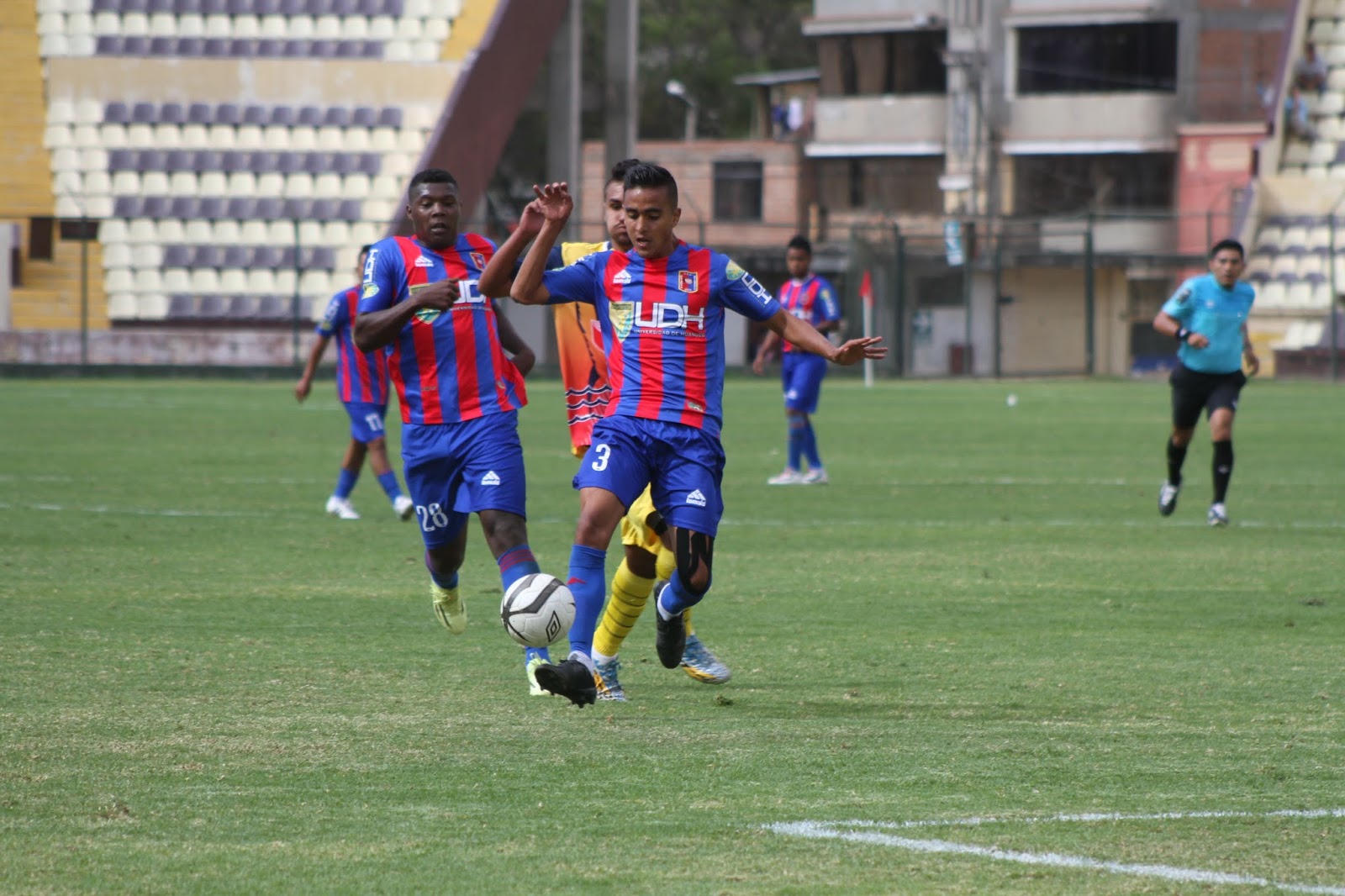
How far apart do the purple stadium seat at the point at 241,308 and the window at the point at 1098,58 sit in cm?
2217

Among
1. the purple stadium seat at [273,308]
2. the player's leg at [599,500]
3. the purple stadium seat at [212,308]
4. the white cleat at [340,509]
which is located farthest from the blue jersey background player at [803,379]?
the purple stadium seat at [212,308]

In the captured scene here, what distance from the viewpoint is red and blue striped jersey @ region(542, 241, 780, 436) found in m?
6.83

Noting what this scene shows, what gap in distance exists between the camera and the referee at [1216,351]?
43.9ft

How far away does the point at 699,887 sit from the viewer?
4.29 m

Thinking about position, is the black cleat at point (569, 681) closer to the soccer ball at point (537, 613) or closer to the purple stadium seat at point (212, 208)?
the soccer ball at point (537, 613)

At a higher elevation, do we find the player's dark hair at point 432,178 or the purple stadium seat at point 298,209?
the purple stadium seat at point 298,209

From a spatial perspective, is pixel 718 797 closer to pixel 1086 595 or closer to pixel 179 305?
pixel 1086 595

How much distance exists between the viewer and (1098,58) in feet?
161

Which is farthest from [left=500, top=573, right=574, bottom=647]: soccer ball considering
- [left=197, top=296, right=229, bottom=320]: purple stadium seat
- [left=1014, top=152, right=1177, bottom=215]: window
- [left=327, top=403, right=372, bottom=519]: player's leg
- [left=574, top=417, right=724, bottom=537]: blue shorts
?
[left=1014, top=152, right=1177, bottom=215]: window

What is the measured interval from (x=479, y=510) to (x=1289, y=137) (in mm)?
39061

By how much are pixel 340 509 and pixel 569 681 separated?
7.77 m

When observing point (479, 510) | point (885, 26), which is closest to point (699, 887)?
point (479, 510)

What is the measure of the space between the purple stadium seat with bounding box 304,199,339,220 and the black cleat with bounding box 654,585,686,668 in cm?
3240

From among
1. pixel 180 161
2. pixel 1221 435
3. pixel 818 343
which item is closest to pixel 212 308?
pixel 180 161
